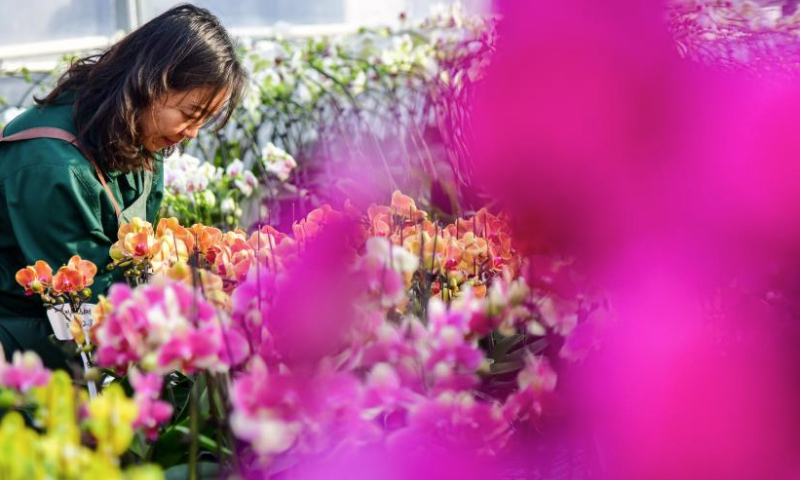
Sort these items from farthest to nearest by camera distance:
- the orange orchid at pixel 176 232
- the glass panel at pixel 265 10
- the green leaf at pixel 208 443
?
the glass panel at pixel 265 10
the orange orchid at pixel 176 232
the green leaf at pixel 208 443

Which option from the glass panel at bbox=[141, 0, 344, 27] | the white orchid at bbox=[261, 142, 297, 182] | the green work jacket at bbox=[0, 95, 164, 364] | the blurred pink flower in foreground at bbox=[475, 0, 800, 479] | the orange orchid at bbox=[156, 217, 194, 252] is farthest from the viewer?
the glass panel at bbox=[141, 0, 344, 27]

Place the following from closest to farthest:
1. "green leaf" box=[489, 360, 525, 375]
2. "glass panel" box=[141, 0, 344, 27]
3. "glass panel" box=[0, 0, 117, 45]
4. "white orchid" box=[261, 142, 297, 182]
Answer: "green leaf" box=[489, 360, 525, 375] < "white orchid" box=[261, 142, 297, 182] < "glass panel" box=[0, 0, 117, 45] < "glass panel" box=[141, 0, 344, 27]

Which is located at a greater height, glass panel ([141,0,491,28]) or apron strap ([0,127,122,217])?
apron strap ([0,127,122,217])

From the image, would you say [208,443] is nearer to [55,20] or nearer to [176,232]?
[176,232]

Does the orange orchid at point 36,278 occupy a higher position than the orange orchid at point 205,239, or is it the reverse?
the orange orchid at point 205,239

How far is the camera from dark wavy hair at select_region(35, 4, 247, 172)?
1.55m

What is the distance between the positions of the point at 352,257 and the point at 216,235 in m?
0.54

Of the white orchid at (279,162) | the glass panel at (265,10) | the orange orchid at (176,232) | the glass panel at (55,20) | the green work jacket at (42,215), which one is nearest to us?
the orange orchid at (176,232)

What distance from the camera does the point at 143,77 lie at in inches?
60.9

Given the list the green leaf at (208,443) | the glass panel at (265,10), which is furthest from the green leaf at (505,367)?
the glass panel at (265,10)

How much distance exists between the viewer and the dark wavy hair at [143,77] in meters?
1.55

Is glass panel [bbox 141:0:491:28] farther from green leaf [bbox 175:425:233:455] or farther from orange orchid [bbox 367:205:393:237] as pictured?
green leaf [bbox 175:425:233:455]

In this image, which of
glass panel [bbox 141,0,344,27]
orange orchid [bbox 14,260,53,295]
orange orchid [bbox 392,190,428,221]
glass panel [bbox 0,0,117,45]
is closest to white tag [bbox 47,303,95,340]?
orange orchid [bbox 14,260,53,295]

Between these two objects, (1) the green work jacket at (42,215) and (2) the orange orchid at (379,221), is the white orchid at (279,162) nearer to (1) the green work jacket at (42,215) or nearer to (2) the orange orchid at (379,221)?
(1) the green work jacket at (42,215)
